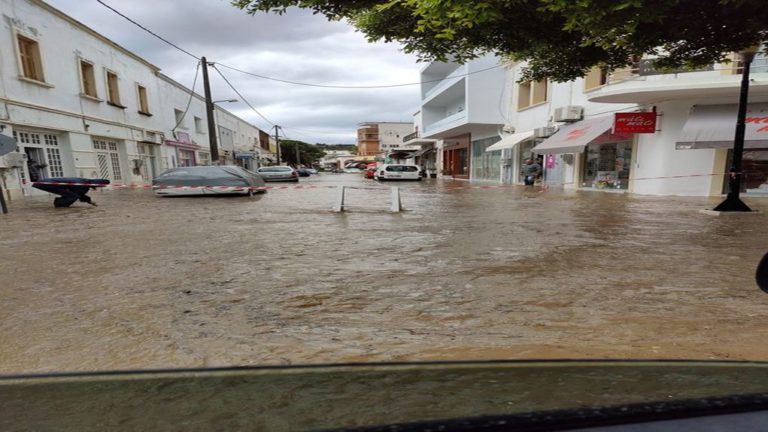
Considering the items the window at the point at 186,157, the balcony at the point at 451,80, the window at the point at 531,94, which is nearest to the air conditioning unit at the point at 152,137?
the window at the point at 186,157

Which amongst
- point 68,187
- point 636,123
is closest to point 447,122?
point 636,123

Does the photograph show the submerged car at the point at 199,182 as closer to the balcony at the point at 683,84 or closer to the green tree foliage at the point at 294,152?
the balcony at the point at 683,84

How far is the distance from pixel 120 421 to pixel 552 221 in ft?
25.6

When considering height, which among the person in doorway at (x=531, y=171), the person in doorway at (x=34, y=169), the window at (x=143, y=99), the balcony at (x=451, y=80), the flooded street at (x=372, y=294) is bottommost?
the flooded street at (x=372, y=294)

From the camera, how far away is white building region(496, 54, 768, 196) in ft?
39.5

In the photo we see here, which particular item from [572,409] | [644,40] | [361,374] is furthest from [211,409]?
[644,40]

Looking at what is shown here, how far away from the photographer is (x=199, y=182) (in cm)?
1351

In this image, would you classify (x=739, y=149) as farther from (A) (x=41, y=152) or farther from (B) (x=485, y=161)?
(A) (x=41, y=152)

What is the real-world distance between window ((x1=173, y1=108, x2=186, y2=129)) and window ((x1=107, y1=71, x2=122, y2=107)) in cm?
739

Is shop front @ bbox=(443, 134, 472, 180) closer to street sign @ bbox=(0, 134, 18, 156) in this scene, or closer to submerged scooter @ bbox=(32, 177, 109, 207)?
submerged scooter @ bbox=(32, 177, 109, 207)

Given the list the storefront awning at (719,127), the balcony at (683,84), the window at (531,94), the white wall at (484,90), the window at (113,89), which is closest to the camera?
the balcony at (683,84)

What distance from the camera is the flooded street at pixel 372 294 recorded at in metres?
2.48

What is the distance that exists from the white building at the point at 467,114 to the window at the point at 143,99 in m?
17.6

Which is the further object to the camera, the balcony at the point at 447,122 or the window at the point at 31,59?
the balcony at the point at 447,122
